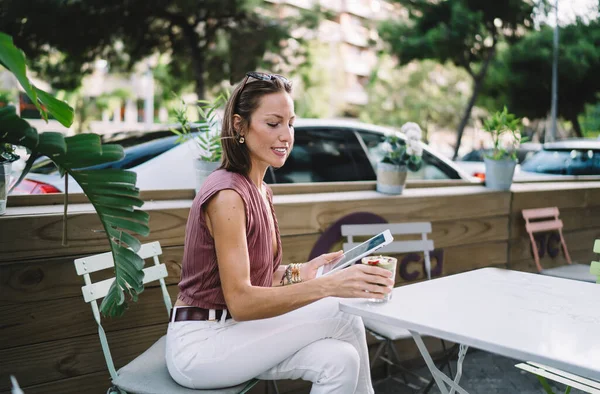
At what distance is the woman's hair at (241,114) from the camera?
221cm

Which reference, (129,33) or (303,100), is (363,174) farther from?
(303,100)

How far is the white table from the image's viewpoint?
171cm

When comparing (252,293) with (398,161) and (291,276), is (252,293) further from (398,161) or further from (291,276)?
(398,161)

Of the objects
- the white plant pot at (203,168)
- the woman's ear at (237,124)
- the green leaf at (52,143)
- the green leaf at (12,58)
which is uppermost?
the green leaf at (12,58)

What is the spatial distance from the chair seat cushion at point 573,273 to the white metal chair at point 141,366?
2.95 m

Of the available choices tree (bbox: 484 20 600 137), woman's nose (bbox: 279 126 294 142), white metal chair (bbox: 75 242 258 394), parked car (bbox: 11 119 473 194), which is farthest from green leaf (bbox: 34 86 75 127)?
tree (bbox: 484 20 600 137)

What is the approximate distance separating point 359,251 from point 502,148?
2880mm

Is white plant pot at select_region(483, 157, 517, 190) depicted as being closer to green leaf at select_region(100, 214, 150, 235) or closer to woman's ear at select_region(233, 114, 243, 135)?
woman's ear at select_region(233, 114, 243, 135)

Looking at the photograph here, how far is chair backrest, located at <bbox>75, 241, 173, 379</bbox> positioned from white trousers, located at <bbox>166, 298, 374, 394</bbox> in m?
0.36

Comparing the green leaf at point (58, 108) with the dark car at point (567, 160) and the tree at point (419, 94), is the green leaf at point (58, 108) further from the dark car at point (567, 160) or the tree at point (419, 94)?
the tree at point (419, 94)

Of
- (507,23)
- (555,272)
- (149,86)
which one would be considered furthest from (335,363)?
(149,86)

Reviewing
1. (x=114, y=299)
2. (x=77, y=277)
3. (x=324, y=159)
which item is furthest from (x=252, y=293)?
(x=324, y=159)

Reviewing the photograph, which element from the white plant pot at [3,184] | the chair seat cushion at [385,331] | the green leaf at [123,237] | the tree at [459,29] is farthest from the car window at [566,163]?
the tree at [459,29]

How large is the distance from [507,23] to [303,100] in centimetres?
1737
